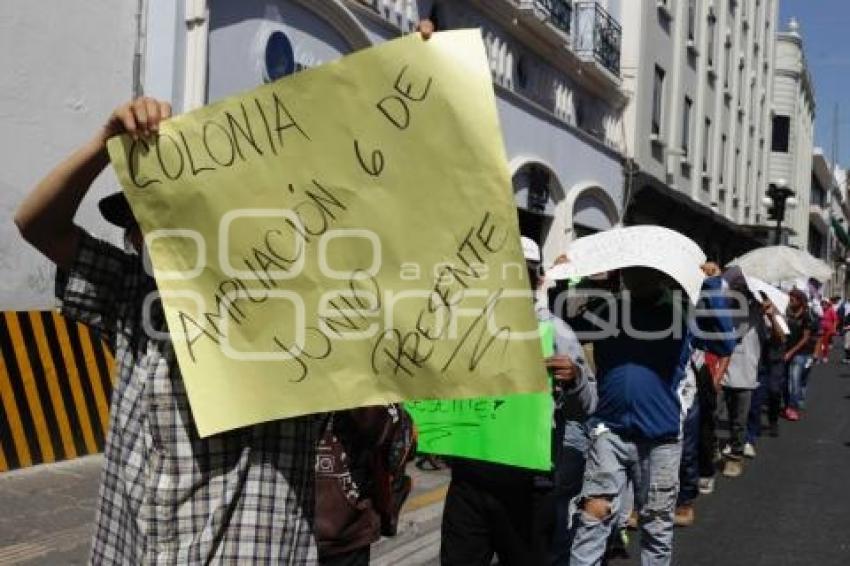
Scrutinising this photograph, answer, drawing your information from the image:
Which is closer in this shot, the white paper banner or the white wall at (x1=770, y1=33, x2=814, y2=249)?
the white paper banner

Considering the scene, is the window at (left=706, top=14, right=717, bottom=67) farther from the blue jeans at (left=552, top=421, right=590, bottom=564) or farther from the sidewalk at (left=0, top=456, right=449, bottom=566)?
the blue jeans at (left=552, top=421, right=590, bottom=564)

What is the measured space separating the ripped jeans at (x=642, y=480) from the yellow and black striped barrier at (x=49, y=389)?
3.89 m

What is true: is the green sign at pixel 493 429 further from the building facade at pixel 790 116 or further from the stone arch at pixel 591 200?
the building facade at pixel 790 116

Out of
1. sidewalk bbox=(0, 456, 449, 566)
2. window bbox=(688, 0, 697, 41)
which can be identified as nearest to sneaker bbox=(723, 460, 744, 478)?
sidewalk bbox=(0, 456, 449, 566)

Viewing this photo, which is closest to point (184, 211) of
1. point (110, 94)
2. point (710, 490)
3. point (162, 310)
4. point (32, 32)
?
point (162, 310)

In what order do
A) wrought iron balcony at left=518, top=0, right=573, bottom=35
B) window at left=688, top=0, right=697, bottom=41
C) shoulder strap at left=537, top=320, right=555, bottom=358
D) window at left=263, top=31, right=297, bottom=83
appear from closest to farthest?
shoulder strap at left=537, top=320, right=555, bottom=358 < window at left=263, top=31, right=297, bottom=83 < wrought iron balcony at left=518, top=0, right=573, bottom=35 < window at left=688, top=0, right=697, bottom=41

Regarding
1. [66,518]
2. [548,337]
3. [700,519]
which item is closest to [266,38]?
[66,518]

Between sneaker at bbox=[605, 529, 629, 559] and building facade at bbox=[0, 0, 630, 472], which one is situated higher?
building facade at bbox=[0, 0, 630, 472]

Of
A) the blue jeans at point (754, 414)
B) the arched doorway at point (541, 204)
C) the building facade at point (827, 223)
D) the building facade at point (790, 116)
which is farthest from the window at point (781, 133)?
the blue jeans at point (754, 414)

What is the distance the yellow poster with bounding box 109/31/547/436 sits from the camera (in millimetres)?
2275

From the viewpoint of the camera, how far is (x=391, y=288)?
235 cm

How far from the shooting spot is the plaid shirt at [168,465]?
7.43 feet

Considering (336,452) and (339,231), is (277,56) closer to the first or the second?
(336,452)

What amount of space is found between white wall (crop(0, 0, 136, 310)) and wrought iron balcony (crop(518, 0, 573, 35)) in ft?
27.8
